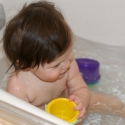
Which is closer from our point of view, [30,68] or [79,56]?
[30,68]

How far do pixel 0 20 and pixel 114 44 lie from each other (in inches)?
22.3

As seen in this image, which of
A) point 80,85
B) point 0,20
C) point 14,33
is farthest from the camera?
point 0,20

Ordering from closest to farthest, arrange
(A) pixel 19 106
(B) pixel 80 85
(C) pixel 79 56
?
(A) pixel 19 106, (B) pixel 80 85, (C) pixel 79 56

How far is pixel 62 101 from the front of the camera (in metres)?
1.04

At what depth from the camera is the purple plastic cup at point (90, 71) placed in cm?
144

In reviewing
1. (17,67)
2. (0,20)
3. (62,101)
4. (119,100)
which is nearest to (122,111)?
(119,100)

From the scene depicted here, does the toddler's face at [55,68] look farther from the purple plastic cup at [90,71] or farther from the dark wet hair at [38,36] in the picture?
the purple plastic cup at [90,71]

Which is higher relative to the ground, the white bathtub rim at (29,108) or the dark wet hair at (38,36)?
the dark wet hair at (38,36)

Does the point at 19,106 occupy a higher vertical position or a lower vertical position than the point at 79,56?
higher

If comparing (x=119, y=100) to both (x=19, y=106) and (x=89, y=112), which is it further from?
(x=19, y=106)

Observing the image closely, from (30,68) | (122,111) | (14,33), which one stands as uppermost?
(14,33)

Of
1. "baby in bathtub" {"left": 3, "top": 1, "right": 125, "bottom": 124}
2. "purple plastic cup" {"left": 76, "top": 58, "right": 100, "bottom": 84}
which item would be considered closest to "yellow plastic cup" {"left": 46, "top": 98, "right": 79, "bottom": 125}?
"baby in bathtub" {"left": 3, "top": 1, "right": 125, "bottom": 124}

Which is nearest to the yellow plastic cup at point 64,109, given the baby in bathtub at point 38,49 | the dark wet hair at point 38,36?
the baby in bathtub at point 38,49

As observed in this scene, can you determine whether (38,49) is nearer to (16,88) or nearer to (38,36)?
(38,36)
